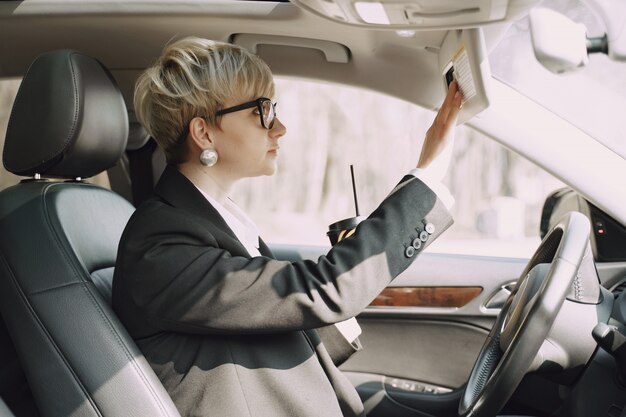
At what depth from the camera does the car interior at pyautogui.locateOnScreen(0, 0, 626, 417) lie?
150cm

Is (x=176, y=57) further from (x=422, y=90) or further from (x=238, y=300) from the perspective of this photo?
(x=422, y=90)

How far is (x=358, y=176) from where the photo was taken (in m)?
4.24

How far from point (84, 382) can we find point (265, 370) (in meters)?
0.33

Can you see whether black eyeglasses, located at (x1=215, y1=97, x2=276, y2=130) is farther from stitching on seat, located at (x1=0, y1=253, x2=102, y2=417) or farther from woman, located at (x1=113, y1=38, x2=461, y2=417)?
stitching on seat, located at (x1=0, y1=253, x2=102, y2=417)

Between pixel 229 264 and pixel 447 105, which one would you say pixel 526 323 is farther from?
pixel 229 264

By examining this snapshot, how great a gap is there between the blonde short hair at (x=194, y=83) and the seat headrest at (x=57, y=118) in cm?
12

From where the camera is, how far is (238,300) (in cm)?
145

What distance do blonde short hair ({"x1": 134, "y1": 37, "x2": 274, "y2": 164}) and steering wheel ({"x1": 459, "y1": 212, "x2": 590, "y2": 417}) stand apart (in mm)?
678

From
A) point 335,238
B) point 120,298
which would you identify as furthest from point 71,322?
point 335,238

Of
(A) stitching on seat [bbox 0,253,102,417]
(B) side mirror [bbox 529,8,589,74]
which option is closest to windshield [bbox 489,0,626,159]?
(B) side mirror [bbox 529,8,589,74]

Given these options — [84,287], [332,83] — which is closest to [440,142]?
[84,287]

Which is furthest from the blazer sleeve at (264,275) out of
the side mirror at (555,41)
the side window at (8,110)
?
the side window at (8,110)

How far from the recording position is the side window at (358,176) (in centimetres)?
378

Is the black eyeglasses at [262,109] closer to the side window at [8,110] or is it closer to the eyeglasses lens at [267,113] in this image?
the eyeglasses lens at [267,113]
